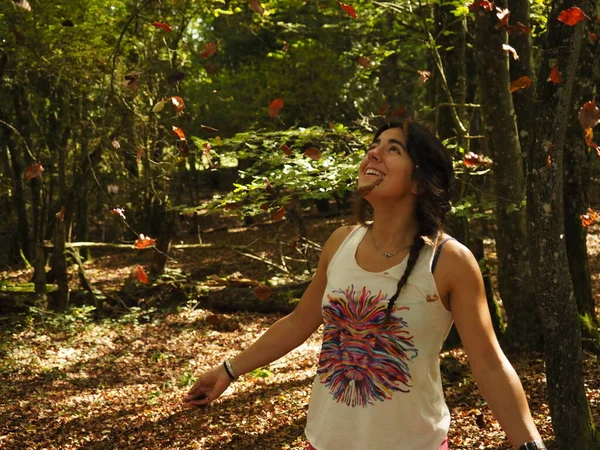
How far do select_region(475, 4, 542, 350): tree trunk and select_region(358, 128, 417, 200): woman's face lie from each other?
3.69 m

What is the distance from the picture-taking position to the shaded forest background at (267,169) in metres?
3.83

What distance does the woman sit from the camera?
2174 millimetres

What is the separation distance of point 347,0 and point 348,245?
7.26m

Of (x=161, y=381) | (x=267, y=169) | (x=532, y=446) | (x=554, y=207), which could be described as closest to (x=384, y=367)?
(x=532, y=446)

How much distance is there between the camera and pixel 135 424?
6867mm

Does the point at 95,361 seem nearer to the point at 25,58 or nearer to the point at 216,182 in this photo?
the point at 25,58

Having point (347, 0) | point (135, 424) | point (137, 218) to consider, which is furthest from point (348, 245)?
point (137, 218)

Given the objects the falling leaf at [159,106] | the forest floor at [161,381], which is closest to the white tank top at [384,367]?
the falling leaf at [159,106]

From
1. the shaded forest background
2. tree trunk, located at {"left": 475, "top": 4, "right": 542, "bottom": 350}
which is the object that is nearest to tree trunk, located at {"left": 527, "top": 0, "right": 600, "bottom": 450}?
the shaded forest background

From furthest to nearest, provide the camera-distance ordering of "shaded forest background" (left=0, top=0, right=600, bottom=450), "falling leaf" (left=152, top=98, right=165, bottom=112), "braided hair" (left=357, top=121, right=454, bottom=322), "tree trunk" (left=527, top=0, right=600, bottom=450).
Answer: "falling leaf" (left=152, top=98, right=165, bottom=112) < "shaded forest background" (left=0, top=0, right=600, bottom=450) < "tree trunk" (left=527, top=0, right=600, bottom=450) < "braided hair" (left=357, top=121, right=454, bottom=322)

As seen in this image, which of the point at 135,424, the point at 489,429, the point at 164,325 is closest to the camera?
the point at 489,429

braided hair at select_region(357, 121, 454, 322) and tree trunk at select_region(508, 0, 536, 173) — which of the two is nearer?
braided hair at select_region(357, 121, 454, 322)

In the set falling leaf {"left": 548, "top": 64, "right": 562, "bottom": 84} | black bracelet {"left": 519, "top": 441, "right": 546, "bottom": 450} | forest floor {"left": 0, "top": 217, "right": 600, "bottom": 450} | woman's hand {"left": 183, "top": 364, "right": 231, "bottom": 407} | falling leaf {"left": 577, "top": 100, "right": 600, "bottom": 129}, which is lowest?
forest floor {"left": 0, "top": 217, "right": 600, "bottom": 450}

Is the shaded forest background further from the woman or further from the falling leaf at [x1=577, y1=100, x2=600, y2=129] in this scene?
the woman
